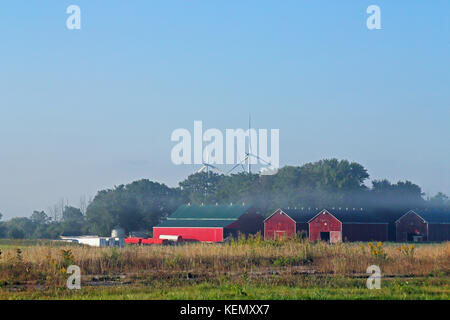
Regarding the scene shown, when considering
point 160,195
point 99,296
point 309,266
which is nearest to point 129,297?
point 99,296

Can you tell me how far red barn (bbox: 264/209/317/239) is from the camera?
83.0 m

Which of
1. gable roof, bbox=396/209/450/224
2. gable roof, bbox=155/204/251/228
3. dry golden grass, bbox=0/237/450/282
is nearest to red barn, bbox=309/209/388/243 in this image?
gable roof, bbox=396/209/450/224

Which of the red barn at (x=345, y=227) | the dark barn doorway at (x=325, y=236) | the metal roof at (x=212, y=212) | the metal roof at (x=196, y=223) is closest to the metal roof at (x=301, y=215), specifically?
the red barn at (x=345, y=227)

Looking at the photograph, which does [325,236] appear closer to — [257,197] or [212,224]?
[212,224]

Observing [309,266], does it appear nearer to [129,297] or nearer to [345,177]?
[129,297]

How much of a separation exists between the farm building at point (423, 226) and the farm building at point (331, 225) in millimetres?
2681

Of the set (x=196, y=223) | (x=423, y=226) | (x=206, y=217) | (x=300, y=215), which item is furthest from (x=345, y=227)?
(x=196, y=223)

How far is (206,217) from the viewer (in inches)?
3447

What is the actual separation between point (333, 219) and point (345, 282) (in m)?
57.6

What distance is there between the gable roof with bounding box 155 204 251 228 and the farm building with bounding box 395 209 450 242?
67.1ft

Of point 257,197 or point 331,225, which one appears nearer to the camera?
point 331,225

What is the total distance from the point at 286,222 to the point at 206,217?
1111 cm

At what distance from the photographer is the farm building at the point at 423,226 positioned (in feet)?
266

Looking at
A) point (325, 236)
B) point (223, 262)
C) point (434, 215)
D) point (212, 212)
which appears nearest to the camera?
point (223, 262)
